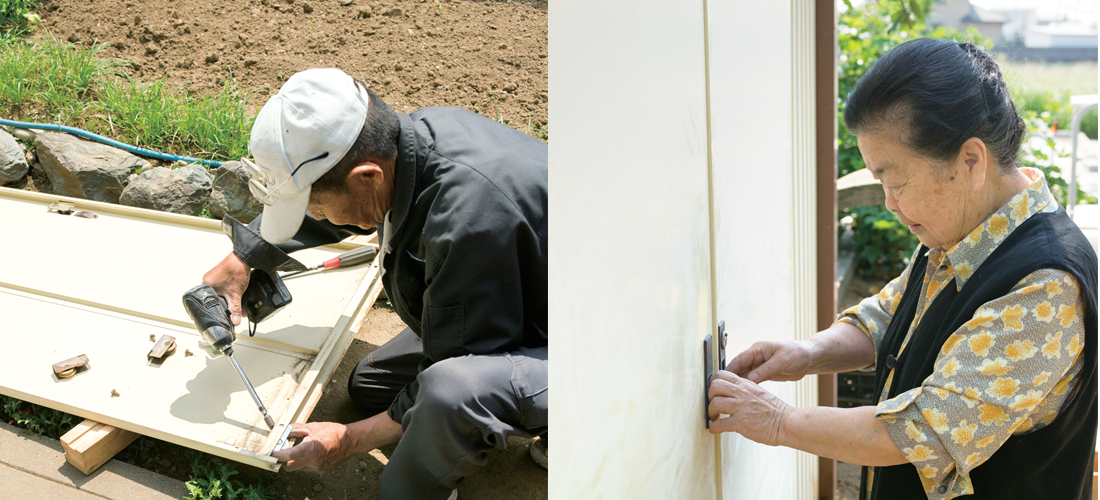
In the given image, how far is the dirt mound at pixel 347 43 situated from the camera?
13.6 ft

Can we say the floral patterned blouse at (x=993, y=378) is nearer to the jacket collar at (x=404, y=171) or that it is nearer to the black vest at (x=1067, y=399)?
the black vest at (x=1067, y=399)

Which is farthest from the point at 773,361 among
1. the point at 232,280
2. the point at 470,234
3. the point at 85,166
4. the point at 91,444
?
the point at 85,166

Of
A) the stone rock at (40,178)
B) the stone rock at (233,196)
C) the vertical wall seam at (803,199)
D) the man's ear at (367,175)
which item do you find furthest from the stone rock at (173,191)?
the vertical wall seam at (803,199)

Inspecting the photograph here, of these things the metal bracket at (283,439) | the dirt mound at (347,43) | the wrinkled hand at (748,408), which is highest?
the dirt mound at (347,43)

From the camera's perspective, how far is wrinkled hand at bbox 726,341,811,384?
151cm

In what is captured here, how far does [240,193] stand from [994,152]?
316 cm

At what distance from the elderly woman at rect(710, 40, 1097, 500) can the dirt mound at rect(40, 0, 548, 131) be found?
2755mm

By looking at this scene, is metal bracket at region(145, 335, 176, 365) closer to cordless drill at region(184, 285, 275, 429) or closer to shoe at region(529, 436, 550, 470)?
cordless drill at region(184, 285, 275, 429)

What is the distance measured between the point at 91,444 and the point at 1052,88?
1027 cm

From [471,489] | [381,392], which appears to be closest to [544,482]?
[471,489]

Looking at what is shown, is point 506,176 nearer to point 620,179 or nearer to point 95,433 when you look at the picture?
point 620,179

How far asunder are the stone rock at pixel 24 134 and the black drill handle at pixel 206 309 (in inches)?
101

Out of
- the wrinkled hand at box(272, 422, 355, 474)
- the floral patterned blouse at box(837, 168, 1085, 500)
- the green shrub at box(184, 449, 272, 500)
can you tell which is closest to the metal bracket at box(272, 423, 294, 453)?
the wrinkled hand at box(272, 422, 355, 474)

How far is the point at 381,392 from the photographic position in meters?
2.47
